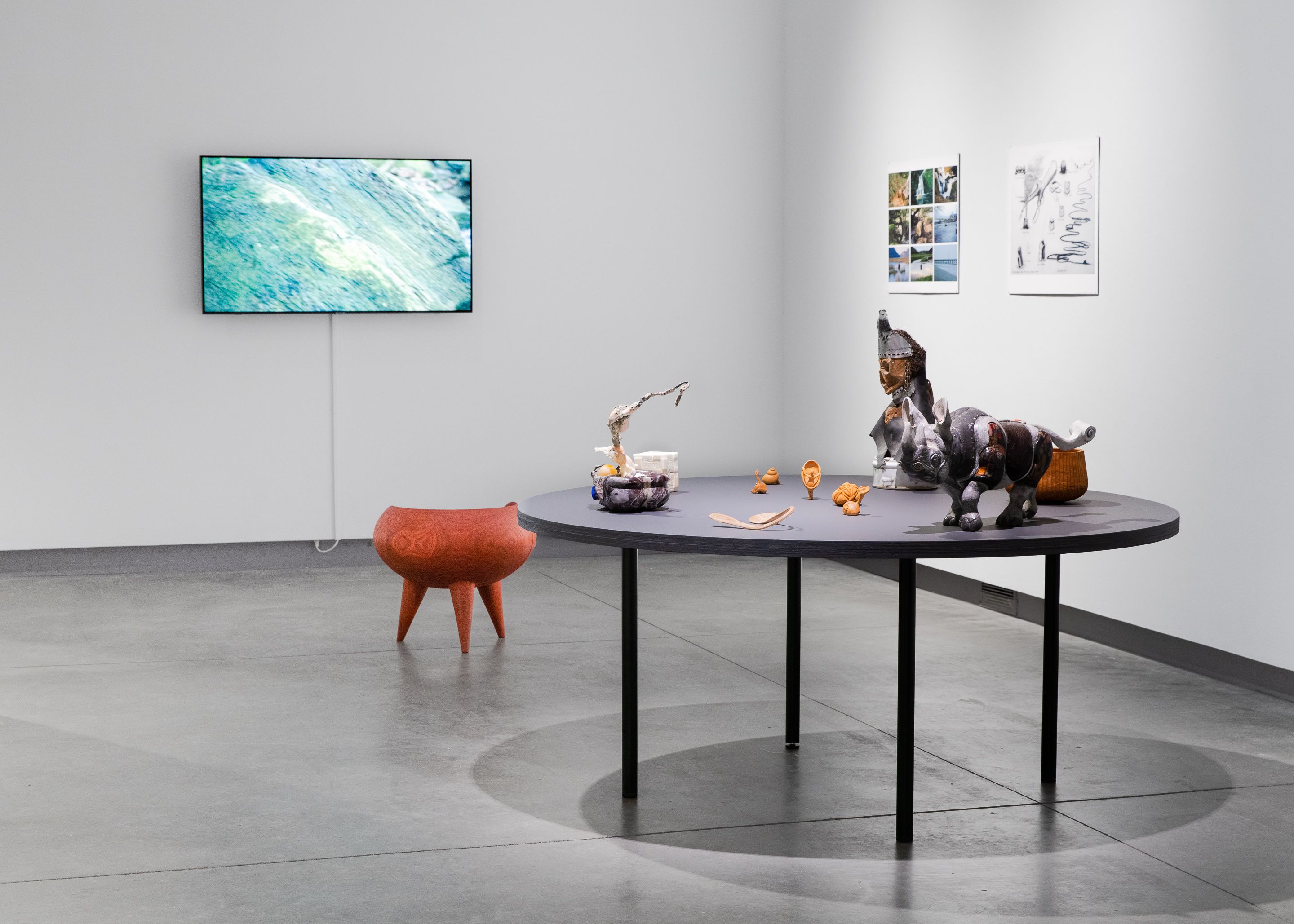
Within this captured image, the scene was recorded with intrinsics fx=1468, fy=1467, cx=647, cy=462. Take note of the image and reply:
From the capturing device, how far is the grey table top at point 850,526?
9.87 ft

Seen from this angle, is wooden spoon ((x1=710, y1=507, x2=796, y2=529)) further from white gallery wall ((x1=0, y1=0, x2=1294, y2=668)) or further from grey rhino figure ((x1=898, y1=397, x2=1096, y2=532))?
white gallery wall ((x1=0, y1=0, x2=1294, y2=668))

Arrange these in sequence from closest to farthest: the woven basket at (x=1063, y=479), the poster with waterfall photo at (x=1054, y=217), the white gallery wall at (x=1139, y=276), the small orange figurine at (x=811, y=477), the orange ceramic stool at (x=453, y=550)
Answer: the woven basket at (x=1063, y=479)
the small orange figurine at (x=811, y=477)
the white gallery wall at (x=1139, y=276)
the orange ceramic stool at (x=453, y=550)
the poster with waterfall photo at (x=1054, y=217)

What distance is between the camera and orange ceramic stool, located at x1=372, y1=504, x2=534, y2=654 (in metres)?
5.29

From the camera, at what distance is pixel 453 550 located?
5.30 metres

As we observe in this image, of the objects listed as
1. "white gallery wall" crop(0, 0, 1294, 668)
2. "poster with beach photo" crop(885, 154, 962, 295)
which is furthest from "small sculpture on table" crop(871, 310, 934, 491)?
"poster with beach photo" crop(885, 154, 962, 295)

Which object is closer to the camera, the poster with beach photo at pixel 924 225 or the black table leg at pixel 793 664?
the black table leg at pixel 793 664

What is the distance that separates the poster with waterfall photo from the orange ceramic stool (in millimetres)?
2259

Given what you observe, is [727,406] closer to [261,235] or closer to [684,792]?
[261,235]

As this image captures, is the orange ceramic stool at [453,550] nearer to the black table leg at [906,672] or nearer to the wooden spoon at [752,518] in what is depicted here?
the wooden spoon at [752,518]

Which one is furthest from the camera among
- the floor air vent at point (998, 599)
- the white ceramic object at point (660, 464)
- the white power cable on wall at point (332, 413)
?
the white power cable on wall at point (332, 413)

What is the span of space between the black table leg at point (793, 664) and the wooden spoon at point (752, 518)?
2.56 feet

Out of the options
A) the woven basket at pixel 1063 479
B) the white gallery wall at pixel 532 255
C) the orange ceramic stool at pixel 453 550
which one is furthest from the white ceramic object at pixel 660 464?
the white gallery wall at pixel 532 255

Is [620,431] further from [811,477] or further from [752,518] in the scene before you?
[752,518]

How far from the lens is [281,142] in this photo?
7.26 meters
